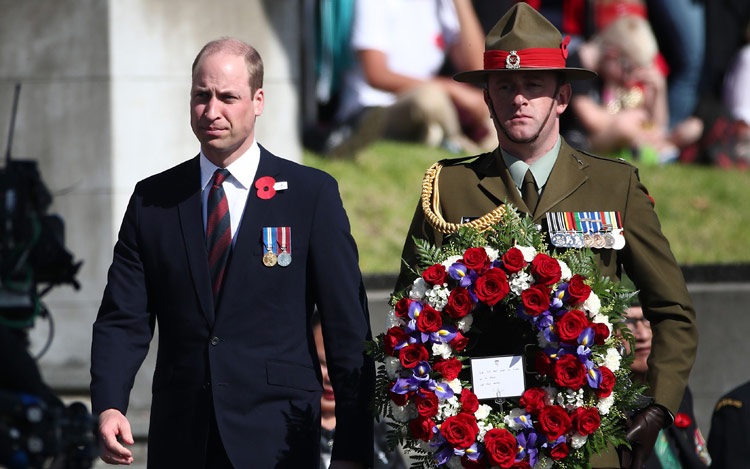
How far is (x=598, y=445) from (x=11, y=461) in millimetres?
1663

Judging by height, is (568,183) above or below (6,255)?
above

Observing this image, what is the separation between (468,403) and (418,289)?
381mm

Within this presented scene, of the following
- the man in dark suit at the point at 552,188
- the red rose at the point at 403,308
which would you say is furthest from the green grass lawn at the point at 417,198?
the red rose at the point at 403,308

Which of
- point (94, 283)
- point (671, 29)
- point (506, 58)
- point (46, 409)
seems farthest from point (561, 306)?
point (671, 29)

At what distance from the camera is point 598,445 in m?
3.53

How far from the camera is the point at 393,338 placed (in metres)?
3.61

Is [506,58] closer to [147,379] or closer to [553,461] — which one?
[553,461]

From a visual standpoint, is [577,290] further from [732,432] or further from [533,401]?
[732,432]

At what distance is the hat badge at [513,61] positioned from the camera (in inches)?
157

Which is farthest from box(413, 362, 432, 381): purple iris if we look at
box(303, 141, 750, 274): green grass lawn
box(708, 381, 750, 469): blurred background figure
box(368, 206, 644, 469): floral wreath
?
box(303, 141, 750, 274): green grass lawn

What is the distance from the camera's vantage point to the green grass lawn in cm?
882

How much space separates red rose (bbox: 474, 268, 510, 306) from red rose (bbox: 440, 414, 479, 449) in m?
0.35

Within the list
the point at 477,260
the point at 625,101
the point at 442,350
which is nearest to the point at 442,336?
the point at 442,350

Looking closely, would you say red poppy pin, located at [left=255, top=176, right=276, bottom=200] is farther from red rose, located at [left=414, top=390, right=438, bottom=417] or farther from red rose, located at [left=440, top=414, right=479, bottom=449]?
red rose, located at [left=440, top=414, right=479, bottom=449]
